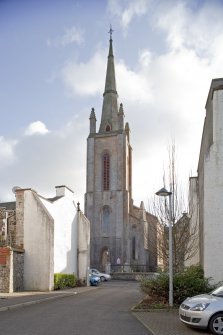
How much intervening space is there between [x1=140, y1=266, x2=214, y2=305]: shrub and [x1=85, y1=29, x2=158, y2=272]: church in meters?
41.9

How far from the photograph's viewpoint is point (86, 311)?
15.4 m

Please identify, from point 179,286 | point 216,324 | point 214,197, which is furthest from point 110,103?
point 216,324

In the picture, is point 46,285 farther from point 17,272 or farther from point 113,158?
point 113,158

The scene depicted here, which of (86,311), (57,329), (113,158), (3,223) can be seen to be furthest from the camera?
(113,158)

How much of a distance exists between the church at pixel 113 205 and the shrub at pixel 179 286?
41940 millimetres

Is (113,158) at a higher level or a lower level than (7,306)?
higher

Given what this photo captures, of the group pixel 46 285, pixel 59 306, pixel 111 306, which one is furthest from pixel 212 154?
pixel 46 285

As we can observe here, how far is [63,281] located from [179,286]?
1335cm

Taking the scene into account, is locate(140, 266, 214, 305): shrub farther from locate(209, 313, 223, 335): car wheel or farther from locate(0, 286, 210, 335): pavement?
locate(209, 313, 223, 335): car wheel

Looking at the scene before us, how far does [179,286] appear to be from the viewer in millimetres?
16484

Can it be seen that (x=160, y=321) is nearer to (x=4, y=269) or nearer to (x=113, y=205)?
(x=4, y=269)

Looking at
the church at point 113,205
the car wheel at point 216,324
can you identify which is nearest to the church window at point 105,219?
the church at point 113,205

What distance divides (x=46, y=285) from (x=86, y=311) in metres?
10.7

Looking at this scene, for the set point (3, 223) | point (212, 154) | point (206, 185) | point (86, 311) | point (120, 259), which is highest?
point (212, 154)
